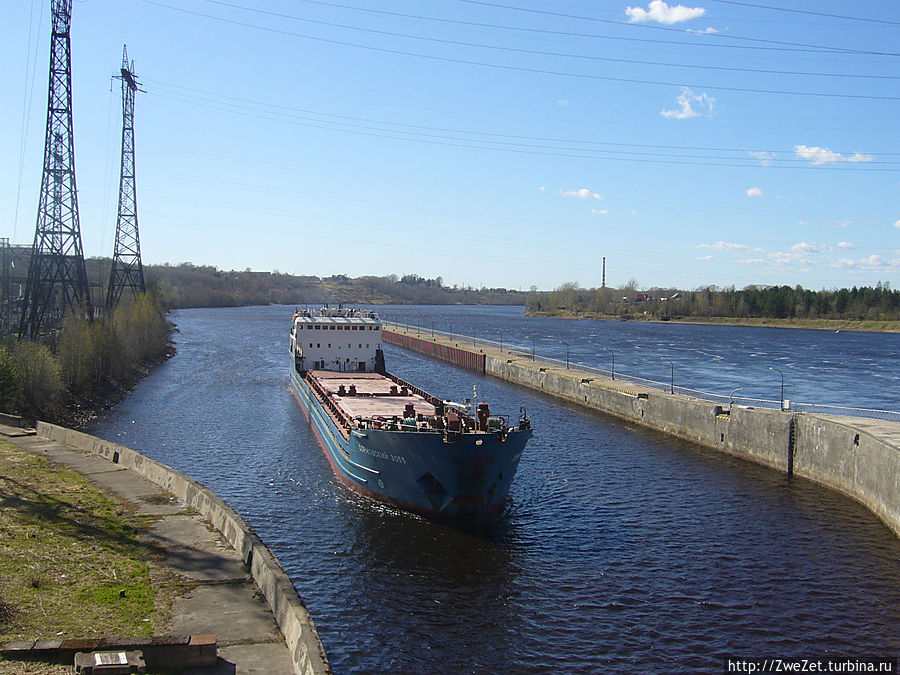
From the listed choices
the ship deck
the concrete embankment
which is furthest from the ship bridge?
the concrete embankment

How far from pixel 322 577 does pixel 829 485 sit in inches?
814

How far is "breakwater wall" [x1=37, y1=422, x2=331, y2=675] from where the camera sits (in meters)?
10.7

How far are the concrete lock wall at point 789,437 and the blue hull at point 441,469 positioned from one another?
12.4 meters

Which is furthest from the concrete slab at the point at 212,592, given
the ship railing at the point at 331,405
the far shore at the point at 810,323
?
the far shore at the point at 810,323

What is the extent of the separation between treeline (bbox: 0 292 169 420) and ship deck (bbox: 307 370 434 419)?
13804 millimetres

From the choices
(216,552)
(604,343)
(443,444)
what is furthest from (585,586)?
(604,343)

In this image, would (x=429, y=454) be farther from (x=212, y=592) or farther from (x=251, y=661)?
(x=251, y=661)

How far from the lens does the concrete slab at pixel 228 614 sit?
1176 cm

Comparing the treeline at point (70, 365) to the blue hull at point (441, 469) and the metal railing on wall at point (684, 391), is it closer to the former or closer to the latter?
the blue hull at point (441, 469)

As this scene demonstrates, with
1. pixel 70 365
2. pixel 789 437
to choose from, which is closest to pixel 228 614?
pixel 789 437

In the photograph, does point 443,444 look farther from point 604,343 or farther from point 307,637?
point 604,343

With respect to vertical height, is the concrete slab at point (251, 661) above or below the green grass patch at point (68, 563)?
below

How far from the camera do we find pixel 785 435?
30281 mm

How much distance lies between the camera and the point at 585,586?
18.2 meters
